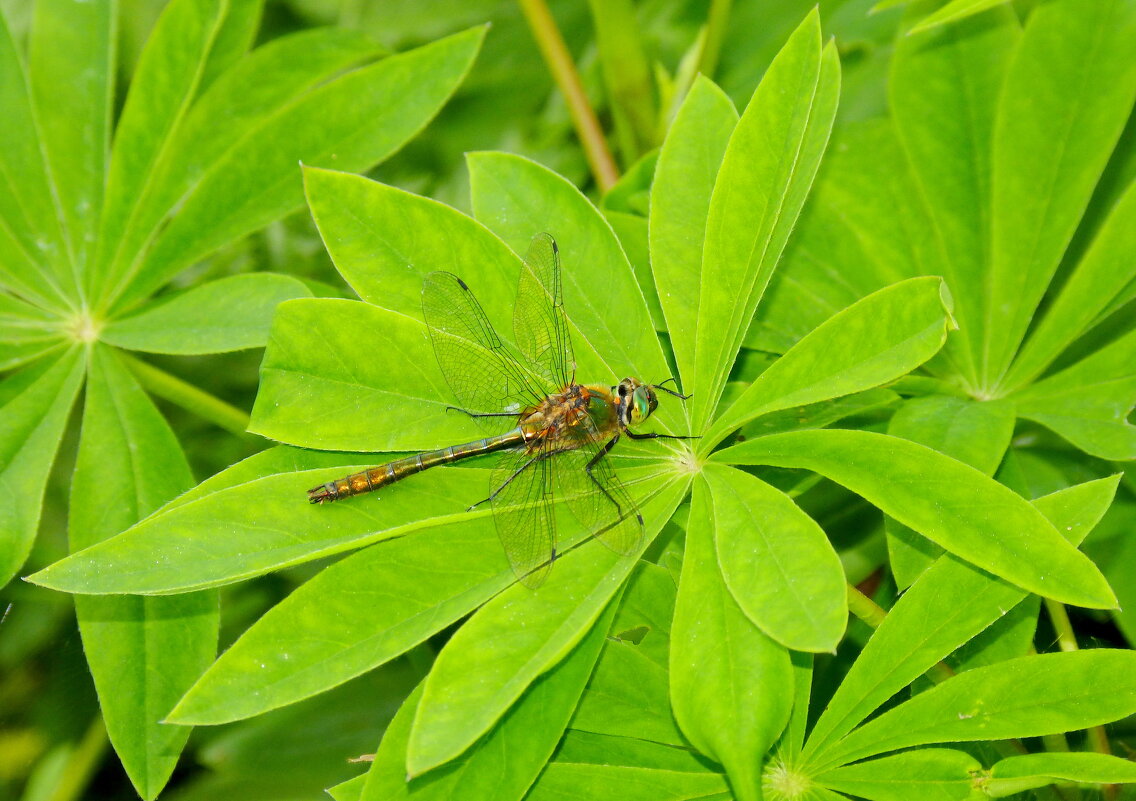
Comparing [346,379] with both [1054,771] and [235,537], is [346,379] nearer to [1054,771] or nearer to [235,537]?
[235,537]

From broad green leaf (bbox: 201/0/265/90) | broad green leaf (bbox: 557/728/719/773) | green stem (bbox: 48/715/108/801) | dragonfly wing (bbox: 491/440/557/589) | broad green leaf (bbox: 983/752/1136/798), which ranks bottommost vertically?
broad green leaf (bbox: 983/752/1136/798)

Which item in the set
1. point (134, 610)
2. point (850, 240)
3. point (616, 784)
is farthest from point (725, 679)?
point (134, 610)

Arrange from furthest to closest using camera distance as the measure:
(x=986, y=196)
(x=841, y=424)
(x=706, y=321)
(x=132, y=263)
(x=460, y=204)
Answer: (x=460, y=204), (x=132, y=263), (x=986, y=196), (x=841, y=424), (x=706, y=321)

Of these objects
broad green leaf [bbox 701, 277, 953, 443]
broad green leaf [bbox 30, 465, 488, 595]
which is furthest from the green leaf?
broad green leaf [bbox 30, 465, 488, 595]

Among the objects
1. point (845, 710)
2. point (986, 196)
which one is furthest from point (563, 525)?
point (986, 196)

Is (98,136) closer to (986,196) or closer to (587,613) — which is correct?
(587,613)

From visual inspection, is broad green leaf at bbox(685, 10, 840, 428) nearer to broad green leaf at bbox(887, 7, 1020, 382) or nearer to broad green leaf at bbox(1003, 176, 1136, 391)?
broad green leaf at bbox(887, 7, 1020, 382)

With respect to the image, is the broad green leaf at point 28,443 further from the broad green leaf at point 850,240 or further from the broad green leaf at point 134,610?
the broad green leaf at point 850,240
